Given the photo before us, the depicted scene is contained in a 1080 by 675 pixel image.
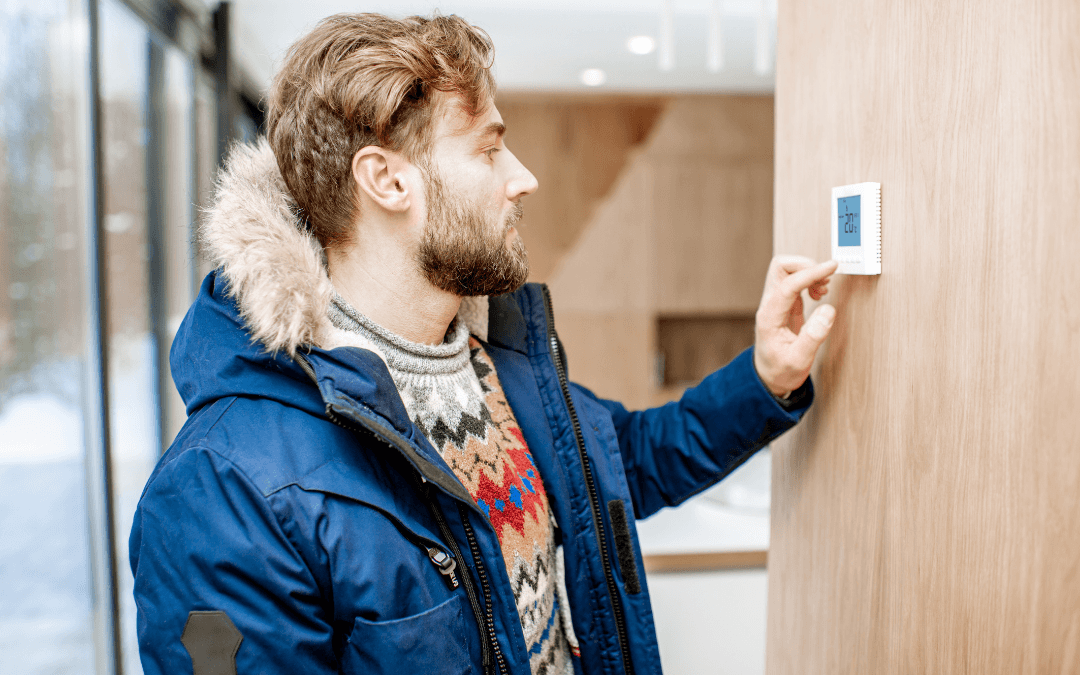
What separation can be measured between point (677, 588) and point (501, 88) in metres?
2.78

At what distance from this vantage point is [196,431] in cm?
70

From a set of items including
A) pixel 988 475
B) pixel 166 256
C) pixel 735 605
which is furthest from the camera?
pixel 166 256

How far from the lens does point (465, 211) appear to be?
907 millimetres

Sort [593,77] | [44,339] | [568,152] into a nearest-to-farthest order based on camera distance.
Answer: [44,339], [593,77], [568,152]

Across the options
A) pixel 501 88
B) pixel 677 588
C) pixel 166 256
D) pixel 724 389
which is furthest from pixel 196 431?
pixel 501 88

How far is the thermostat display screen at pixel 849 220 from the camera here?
2.45ft

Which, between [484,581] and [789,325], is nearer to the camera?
[484,581]

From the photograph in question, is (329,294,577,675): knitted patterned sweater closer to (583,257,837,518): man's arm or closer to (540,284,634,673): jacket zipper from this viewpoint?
(540,284,634,673): jacket zipper

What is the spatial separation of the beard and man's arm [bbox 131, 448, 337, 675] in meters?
0.35

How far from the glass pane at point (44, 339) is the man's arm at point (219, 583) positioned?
710 millimetres

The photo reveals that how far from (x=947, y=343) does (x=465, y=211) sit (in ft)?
1.80

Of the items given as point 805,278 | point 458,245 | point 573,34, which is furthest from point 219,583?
point 573,34

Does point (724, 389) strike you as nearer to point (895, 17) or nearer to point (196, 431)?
point (895, 17)

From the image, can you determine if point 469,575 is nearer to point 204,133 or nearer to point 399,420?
point 399,420
